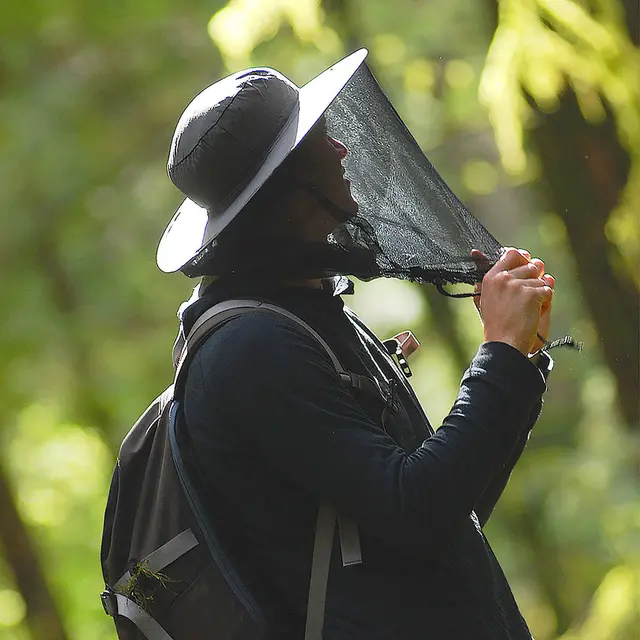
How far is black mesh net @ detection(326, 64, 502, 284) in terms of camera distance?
2.15m

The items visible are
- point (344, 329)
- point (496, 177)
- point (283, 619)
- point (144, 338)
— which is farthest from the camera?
point (496, 177)

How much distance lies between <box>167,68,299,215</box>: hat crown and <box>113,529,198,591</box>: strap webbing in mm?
703

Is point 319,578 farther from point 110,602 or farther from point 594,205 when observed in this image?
point 594,205

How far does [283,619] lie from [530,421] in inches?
29.9

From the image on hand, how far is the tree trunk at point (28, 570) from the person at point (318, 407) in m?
6.64

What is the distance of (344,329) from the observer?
6.86ft

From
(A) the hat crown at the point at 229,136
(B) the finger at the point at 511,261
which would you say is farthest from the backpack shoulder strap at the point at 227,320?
(B) the finger at the point at 511,261

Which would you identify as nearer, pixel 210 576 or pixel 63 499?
pixel 210 576

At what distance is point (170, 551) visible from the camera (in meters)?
1.97

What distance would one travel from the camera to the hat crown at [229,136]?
6.62 ft

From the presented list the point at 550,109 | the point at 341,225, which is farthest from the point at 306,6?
the point at 341,225

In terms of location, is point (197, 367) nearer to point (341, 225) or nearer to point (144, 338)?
point (341, 225)

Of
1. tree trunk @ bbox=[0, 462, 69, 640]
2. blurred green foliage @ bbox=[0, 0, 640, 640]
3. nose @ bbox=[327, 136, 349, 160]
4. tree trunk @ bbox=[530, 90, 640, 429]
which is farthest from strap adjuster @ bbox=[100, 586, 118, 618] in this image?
tree trunk @ bbox=[0, 462, 69, 640]

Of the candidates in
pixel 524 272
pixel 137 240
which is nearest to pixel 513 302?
pixel 524 272
